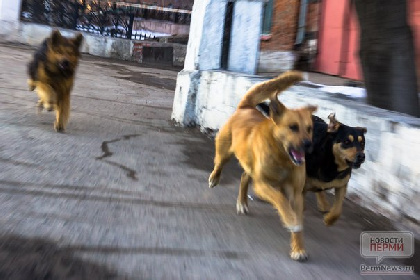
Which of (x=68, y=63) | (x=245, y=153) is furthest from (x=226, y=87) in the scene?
(x=245, y=153)

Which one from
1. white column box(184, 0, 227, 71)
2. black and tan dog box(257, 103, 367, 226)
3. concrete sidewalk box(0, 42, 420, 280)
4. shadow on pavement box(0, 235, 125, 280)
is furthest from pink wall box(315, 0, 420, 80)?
shadow on pavement box(0, 235, 125, 280)

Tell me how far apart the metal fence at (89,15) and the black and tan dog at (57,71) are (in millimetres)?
13280

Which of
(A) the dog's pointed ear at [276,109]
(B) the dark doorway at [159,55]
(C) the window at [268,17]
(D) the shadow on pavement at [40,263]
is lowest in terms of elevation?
(D) the shadow on pavement at [40,263]

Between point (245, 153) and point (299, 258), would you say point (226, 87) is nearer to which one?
point (245, 153)

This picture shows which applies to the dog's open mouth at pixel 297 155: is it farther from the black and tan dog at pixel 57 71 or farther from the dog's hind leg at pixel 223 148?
the black and tan dog at pixel 57 71

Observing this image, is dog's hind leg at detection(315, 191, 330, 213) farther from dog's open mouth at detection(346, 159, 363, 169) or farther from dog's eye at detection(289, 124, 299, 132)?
dog's eye at detection(289, 124, 299, 132)

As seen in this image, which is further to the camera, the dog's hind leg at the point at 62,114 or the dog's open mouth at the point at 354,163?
the dog's hind leg at the point at 62,114

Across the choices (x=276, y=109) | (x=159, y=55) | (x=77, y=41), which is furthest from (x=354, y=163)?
(x=159, y=55)

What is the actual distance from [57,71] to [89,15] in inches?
550

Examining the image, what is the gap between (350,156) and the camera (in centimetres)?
367

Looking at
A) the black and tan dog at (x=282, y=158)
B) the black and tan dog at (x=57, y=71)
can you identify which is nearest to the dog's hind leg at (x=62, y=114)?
the black and tan dog at (x=57, y=71)

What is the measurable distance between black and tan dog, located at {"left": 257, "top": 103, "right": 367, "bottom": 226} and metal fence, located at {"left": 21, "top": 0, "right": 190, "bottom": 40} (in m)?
16.9

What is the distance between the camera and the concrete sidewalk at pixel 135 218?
118 inches

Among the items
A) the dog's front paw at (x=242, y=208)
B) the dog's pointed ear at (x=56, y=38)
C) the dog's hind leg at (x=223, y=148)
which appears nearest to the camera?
the dog's front paw at (x=242, y=208)
